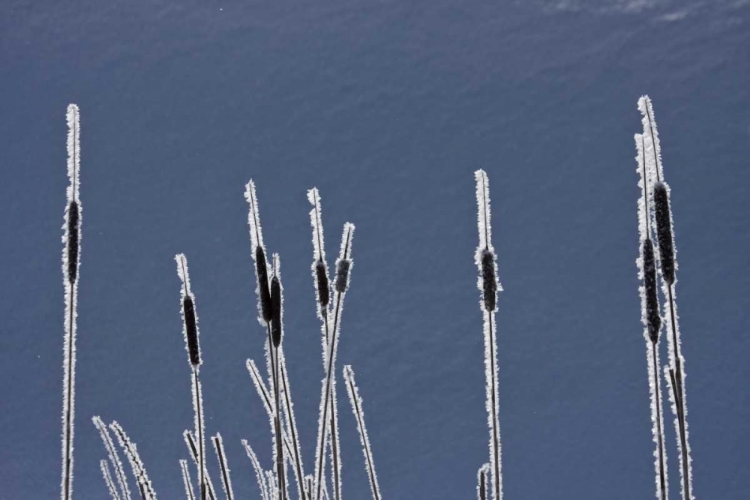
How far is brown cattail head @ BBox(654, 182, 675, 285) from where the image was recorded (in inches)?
15.6

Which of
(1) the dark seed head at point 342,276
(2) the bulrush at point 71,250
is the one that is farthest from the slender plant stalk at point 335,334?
(2) the bulrush at point 71,250

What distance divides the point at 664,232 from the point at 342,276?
0.57 ft

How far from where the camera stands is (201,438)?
51 cm

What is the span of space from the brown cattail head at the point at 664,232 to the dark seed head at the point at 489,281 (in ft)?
0.24

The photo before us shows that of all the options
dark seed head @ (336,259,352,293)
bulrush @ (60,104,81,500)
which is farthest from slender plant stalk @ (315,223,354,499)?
bulrush @ (60,104,81,500)

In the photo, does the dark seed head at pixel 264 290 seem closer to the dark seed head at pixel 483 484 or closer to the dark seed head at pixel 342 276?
the dark seed head at pixel 342 276

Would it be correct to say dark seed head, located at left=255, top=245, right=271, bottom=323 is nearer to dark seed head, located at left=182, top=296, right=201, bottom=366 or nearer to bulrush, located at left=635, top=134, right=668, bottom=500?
dark seed head, located at left=182, top=296, right=201, bottom=366

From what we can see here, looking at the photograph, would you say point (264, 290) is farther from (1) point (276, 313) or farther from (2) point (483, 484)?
(2) point (483, 484)

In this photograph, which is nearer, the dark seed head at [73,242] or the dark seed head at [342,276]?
the dark seed head at [73,242]

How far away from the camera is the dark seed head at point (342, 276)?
499 mm

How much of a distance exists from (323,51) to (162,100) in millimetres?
496

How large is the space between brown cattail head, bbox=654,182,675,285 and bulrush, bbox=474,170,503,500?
71 mm

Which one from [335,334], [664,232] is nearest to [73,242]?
[335,334]

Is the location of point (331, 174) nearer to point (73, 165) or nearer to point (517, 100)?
point (517, 100)
